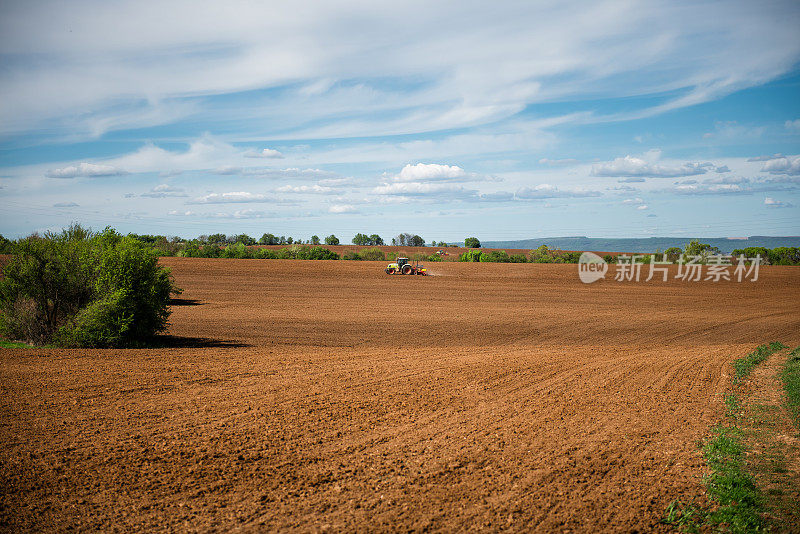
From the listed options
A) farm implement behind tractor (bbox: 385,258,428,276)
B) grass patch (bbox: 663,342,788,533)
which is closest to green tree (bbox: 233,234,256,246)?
farm implement behind tractor (bbox: 385,258,428,276)

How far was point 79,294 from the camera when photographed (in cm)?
1723

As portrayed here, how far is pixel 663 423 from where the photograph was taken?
9734mm

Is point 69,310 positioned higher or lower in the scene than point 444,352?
higher

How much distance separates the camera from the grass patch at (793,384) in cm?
981

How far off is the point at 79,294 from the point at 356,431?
12.7 metres

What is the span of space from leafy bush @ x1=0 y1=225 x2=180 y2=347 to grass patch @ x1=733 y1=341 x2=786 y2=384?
17.3m

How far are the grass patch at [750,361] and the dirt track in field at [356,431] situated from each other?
1.75 feet

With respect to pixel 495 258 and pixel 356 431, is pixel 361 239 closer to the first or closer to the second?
pixel 495 258

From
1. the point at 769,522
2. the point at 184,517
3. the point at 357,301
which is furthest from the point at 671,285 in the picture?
the point at 184,517

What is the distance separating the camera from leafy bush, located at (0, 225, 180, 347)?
16.5 metres

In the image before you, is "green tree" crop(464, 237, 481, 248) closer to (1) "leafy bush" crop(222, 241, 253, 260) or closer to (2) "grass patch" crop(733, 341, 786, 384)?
(1) "leafy bush" crop(222, 241, 253, 260)

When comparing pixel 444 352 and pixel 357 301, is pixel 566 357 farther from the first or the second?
pixel 357 301

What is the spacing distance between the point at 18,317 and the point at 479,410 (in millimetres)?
14908

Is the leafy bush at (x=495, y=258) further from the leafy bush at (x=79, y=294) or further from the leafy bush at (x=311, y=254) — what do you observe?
the leafy bush at (x=79, y=294)
